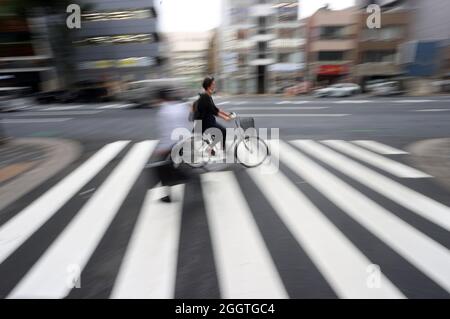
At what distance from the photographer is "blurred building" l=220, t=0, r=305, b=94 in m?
24.2

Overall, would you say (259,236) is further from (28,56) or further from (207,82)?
(28,56)

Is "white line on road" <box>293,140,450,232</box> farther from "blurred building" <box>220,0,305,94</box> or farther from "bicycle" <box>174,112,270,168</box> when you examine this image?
"blurred building" <box>220,0,305,94</box>

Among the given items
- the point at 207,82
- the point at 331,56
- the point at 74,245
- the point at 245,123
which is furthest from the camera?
the point at 331,56

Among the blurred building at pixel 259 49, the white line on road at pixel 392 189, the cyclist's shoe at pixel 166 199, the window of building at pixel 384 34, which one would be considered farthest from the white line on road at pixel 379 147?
the window of building at pixel 384 34

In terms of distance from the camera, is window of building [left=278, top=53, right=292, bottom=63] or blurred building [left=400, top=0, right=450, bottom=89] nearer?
blurred building [left=400, top=0, right=450, bottom=89]

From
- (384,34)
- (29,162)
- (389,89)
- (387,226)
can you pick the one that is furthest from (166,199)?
(384,34)

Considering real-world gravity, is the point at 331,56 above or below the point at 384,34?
below

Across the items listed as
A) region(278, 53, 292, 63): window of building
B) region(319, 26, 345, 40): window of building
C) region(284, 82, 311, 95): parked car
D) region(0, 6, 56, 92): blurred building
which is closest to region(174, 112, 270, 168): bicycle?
region(284, 82, 311, 95): parked car

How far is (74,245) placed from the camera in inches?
130

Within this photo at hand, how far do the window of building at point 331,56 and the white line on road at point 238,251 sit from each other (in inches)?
1328

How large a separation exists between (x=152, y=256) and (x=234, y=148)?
3126 millimetres

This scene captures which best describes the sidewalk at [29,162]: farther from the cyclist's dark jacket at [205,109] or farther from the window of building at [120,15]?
the window of building at [120,15]

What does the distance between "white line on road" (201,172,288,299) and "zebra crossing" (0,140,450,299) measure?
1 cm
